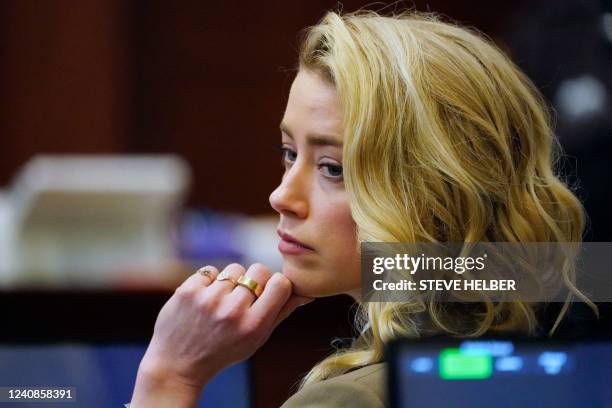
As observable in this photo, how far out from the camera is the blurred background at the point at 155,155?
134 centimetres

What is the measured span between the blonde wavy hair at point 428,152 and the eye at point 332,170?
0.09ft

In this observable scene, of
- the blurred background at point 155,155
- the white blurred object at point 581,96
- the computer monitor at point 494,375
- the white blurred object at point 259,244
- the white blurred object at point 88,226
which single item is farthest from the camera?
the white blurred object at point 88,226

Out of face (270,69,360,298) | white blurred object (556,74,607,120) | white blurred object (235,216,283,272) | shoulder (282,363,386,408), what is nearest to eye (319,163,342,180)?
face (270,69,360,298)

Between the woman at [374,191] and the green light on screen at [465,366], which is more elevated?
the woman at [374,191]

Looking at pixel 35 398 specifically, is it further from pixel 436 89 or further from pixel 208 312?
pixel 436 89

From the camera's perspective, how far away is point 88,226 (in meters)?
2.29

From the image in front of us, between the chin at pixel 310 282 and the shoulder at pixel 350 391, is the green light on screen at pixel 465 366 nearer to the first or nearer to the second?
the shoulder at pixel 350 391

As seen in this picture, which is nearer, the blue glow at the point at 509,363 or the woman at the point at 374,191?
the blue glow at the point at 509,363

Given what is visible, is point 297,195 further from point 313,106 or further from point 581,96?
point 581,96

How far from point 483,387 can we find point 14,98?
248 cm

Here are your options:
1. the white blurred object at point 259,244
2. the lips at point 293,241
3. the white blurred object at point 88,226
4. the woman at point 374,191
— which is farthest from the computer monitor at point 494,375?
the white blurred object at point 88,226

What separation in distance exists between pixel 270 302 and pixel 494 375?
10.5 inches

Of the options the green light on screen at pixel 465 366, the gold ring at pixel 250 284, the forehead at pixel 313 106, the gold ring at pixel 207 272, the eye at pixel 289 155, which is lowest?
the green light on screen at pixel 465 366

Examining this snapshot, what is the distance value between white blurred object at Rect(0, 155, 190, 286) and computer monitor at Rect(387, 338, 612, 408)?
49.2 inches
